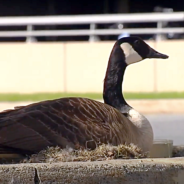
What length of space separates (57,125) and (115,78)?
3.73ft

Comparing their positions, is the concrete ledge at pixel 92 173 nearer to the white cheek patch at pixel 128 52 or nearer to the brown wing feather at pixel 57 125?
the brown wing feather at pixel 57 125

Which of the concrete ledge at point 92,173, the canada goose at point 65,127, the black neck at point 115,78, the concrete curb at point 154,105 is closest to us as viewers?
the concrete ledge at point 92,173

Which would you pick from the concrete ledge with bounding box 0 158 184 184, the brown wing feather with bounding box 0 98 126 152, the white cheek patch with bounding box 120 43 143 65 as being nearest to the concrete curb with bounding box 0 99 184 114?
the white cheek patch with bounding box 120 43 143 65

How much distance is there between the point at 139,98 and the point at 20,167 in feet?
48.5

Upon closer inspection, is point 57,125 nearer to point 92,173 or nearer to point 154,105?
point 92,173

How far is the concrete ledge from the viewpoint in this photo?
11.2 ft

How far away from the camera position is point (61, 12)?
94.4ft

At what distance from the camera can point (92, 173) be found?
3.44m

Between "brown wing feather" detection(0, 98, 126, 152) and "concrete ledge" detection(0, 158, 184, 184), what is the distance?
444 millimetres

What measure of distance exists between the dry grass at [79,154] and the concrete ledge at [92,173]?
1.26 feet

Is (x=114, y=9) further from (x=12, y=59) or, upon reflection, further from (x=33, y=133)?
(x=33, y=133)

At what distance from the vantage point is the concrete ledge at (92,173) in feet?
11.2

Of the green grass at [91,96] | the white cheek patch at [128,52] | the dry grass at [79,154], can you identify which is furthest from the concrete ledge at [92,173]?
the green grass at [91,96]

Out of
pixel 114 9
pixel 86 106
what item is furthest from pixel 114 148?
pixel 114 9
